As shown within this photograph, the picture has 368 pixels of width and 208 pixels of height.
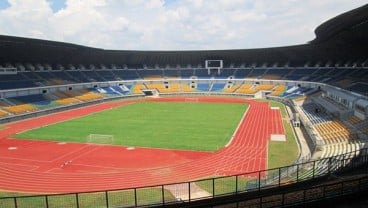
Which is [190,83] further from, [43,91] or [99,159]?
[99,159]

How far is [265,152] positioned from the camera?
82.6 feet

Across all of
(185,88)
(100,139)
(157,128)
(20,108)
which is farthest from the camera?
(185,88)

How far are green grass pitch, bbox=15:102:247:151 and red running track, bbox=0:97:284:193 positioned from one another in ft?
6.36

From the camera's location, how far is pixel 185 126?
3647 centimetres

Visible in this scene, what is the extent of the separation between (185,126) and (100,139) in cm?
967

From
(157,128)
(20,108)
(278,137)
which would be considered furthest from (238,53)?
(278,137)

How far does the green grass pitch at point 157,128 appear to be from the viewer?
2924cm

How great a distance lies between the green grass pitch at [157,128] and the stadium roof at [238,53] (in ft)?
50.5

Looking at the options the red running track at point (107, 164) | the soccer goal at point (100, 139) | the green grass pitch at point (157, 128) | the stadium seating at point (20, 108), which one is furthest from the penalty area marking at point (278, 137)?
the stadium seating at point (20, 108)

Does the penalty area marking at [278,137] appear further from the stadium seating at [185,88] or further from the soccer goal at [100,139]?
the stadium seating at [185,88]

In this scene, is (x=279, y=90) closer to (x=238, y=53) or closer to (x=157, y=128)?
(x=238, y=53)

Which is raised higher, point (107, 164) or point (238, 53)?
point (238, 53)

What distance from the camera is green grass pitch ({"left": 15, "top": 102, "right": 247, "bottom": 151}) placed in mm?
29237

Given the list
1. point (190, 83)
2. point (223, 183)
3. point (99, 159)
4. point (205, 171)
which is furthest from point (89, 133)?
point (190, 83)
